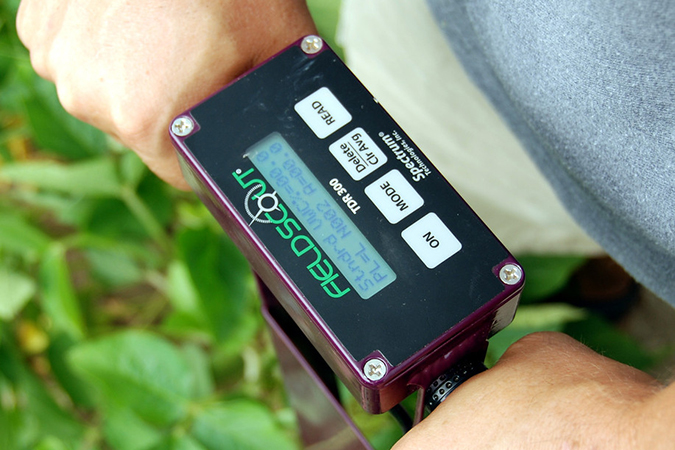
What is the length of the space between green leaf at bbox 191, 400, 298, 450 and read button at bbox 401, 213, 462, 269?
1.30 ft

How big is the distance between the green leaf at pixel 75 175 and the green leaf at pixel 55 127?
5 centimetres

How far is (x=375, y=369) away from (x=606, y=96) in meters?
0.25

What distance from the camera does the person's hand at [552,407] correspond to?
1.18 ft

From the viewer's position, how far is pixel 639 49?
402 millimetres

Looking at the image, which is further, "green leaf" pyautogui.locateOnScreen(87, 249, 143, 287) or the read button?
"green leaf" pyautogui.locateOnScreen(87, 249, 143, 287)

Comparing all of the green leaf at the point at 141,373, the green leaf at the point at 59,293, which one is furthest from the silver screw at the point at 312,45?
the green leaf at the point at 59,293

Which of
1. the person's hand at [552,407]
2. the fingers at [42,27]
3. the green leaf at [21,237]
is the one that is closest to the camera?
the person's hand at [552,407]

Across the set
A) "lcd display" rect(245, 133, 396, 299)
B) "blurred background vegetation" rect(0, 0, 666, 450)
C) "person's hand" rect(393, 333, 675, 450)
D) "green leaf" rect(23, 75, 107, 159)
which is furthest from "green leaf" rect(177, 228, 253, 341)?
"person's hand" rect(393, 333, 675, 450)

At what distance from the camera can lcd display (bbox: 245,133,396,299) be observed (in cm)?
48

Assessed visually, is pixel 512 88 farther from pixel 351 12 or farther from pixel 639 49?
pixel 351 12

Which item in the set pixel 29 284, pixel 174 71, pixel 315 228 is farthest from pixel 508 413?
pixel 29 284

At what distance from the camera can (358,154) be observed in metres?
0.52

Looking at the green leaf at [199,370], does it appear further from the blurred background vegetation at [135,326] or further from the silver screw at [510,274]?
the silver screw at [510,274]

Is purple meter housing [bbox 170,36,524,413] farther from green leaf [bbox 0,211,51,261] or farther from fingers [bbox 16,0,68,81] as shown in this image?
green leaf [bbox 0,211,51,261]
